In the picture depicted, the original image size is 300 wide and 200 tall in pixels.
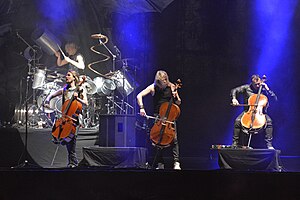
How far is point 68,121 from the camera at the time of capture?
8.27m

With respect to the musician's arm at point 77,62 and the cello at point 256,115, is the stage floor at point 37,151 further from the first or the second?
the musician's arm at point 77,62

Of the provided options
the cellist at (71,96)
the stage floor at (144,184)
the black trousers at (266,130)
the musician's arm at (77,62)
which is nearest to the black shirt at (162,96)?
the cellist at (71,96)

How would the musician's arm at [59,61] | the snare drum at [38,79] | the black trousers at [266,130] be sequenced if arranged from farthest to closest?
1. the musician's arm at [59,61]
2. the snare drum at [38,79]
3. the black trousers at [266,130]

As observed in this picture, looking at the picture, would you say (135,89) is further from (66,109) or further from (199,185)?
(199,185)

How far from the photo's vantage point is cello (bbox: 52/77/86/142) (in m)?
8.25

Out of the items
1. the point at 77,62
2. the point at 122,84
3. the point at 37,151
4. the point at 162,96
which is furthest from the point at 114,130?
the point at 77,62

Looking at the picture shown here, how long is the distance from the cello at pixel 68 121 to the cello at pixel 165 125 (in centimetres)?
144

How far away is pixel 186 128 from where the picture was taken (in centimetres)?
1124

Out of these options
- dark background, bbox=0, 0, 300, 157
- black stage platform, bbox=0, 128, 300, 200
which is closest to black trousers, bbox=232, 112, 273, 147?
dark background, bbox=0, 0, 300, 157

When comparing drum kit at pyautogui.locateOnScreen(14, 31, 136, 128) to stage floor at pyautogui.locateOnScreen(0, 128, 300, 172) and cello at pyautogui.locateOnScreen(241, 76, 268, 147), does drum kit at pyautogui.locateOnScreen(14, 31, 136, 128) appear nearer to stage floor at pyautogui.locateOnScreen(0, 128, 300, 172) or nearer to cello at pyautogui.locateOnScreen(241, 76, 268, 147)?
stage floor at pyautogui.locateOnScreen(0, 128, 300, 172)

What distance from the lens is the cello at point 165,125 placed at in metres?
8.19

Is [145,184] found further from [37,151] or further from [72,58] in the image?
[72,58]

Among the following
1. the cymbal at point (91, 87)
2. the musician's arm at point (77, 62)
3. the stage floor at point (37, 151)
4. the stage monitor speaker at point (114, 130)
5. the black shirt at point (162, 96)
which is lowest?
the stage floor at point (37, 151)

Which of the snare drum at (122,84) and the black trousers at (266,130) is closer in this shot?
the black trousers at (266,130)
